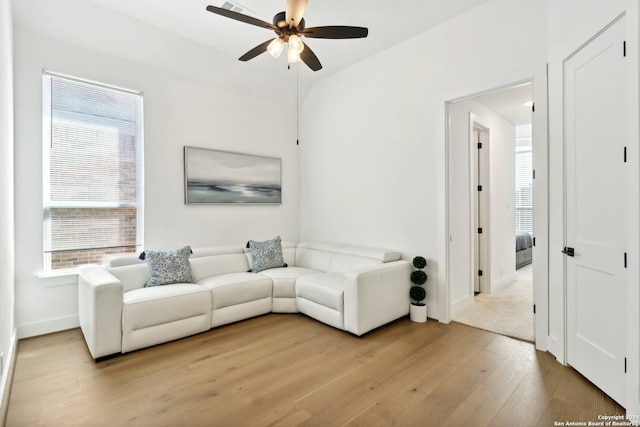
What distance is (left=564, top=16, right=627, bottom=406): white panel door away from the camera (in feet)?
6.42

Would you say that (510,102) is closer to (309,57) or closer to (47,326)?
(309,57)

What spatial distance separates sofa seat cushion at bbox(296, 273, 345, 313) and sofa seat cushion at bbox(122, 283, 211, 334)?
105cm

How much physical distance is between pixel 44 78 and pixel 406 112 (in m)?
3.87

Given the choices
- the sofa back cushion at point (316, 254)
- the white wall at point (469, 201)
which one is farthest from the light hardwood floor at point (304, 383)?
the sofa back cushion at point (316, 254)

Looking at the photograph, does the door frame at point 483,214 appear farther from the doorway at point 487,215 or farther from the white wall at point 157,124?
the white wall at point 157,124

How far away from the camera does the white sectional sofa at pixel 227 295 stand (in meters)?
2.66

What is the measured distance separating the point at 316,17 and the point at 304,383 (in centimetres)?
344

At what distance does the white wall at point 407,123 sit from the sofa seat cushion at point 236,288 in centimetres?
150

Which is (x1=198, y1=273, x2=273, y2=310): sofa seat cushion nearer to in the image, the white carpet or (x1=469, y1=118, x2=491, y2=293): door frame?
the white carpet

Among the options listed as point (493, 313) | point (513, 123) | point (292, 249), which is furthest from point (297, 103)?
point (493, 313)

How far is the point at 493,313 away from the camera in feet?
12.1

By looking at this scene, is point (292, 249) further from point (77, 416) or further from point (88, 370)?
point (77, 416)

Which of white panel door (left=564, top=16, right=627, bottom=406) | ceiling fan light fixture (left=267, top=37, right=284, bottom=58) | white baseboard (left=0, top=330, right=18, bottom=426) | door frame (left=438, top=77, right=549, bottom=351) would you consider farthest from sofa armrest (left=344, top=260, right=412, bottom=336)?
white baseboard (left=0, top=330, right=18, bottom=426)

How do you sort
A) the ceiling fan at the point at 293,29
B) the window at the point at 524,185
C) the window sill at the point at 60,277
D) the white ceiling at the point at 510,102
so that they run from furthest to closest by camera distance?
1. the window at the point at 524,185
2. the white ceiling at the point at 510,102
3. the window sill at the point at 60,277
4. the ceiling fan at the point at 293,29
